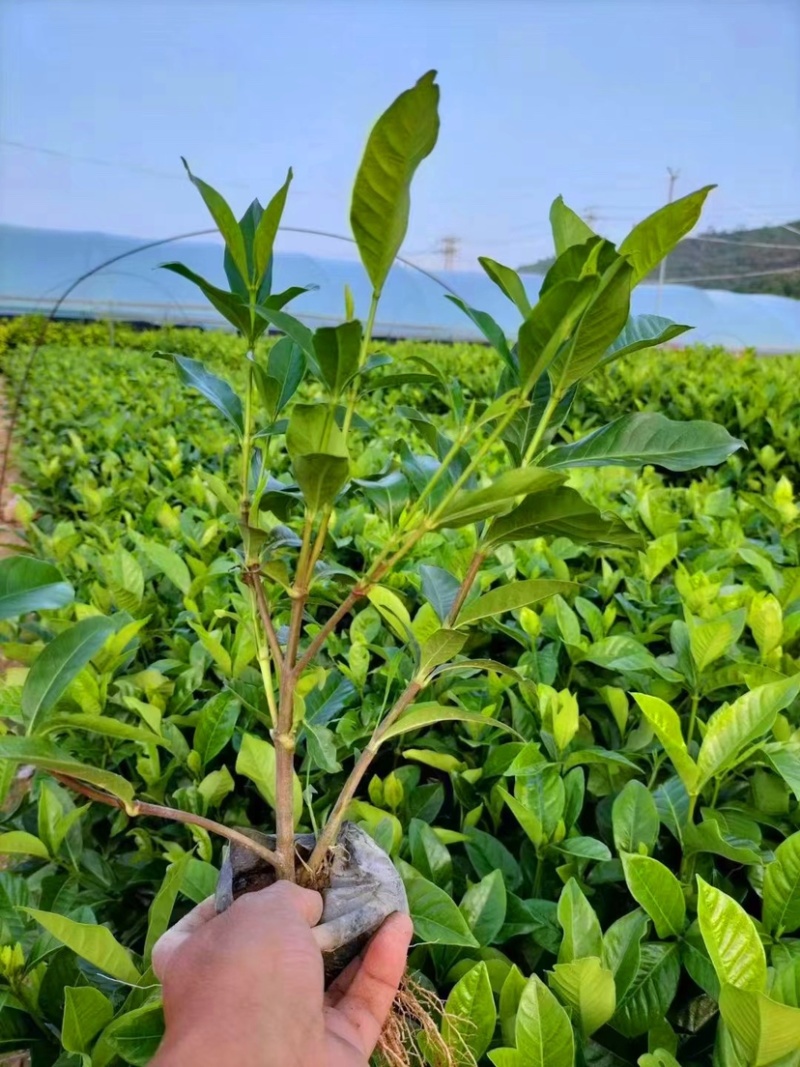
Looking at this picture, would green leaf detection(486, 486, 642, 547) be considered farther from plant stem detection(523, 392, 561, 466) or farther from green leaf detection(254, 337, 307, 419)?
green leaf detection(254, 337, 307, 419)

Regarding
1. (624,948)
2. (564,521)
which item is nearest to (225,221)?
(564,521)

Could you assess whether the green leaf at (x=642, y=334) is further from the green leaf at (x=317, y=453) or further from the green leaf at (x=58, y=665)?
the green leaf at (x=58, y=665)

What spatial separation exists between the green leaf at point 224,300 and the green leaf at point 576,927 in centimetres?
71

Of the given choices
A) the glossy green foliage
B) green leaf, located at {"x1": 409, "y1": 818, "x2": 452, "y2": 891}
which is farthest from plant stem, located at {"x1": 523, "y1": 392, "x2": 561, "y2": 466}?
green leaf, located at {"x1": 409, "y1": 818, "x2": 452, "y2": 891}

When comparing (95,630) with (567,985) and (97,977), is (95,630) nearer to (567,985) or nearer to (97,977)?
(97,977)

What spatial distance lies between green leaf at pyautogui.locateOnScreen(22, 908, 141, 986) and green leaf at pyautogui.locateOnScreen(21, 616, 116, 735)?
22cm

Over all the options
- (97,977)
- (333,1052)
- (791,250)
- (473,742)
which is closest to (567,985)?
(333,1052)

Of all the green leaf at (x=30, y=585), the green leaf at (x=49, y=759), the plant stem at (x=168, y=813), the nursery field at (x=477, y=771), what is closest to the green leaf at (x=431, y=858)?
the nursery field at (x=477, y=771)

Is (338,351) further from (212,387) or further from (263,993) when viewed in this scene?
(263,993)

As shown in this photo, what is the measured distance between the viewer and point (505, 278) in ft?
2.55

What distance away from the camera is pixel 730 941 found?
2.48 ft

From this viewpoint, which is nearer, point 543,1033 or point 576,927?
point 543,1033

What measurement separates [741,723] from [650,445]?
45 centimetres

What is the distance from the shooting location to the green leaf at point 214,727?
1216 mm
